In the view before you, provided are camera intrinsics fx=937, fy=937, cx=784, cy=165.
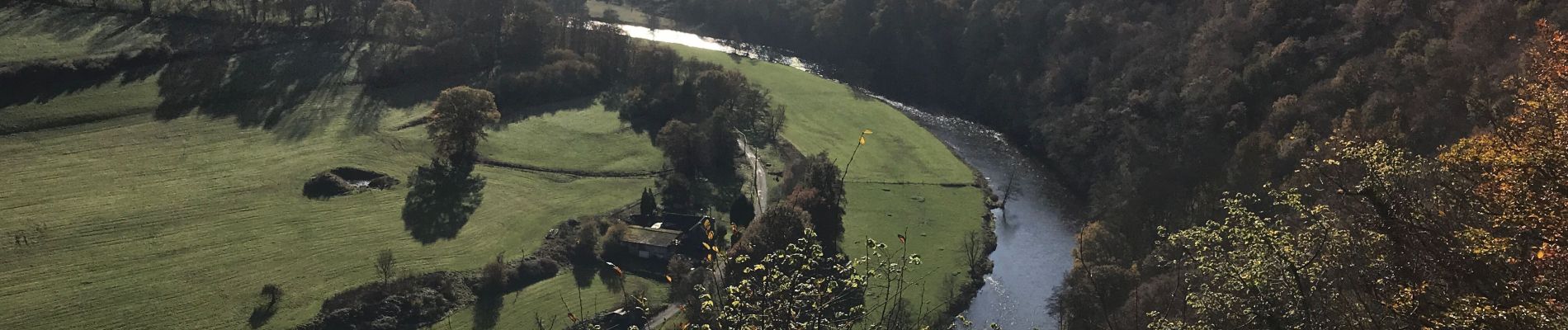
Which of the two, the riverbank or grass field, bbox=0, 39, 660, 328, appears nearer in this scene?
grass field, bbox=0, 39, 660, 328

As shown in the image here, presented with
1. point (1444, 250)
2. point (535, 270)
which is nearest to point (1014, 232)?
point (535, 270)

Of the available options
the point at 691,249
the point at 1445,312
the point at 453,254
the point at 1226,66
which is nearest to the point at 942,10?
the point at 1226,66

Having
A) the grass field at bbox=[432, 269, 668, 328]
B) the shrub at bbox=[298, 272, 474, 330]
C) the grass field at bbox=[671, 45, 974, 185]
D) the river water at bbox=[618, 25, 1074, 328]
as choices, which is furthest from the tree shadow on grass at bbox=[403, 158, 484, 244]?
the river water at bbox=[618, 25, 1074, 328]

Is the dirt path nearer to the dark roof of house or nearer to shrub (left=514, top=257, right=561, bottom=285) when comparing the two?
the dark roof of house

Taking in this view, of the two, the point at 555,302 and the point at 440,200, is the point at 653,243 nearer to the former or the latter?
the point at 555,302

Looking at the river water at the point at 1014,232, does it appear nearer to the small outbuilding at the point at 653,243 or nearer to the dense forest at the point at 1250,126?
the dense forest at the point at 1250,126
